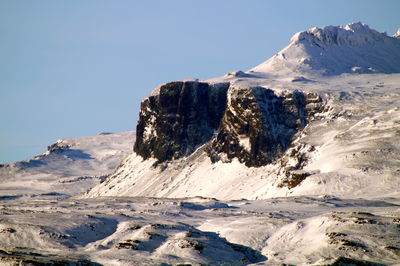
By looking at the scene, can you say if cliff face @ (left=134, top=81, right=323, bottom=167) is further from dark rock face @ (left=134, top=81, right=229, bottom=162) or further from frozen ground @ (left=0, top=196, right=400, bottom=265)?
frozen ground @ (left=0, top=196, right=400, bottom=265)

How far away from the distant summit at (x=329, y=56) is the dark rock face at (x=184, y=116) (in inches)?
1008

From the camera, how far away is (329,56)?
18175cm

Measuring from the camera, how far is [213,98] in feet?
508

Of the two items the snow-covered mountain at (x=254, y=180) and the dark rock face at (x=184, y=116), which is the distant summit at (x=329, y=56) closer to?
the snow-covered mountain at (x=254, y=180)

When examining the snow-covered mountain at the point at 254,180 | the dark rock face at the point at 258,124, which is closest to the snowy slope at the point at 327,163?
the snow-covered mountain at the point at 254,180

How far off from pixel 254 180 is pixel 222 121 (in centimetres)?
2540

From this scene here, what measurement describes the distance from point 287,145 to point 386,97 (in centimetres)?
2703

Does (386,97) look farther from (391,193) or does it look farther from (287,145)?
(391,193)

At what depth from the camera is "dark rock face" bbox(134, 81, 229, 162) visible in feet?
503

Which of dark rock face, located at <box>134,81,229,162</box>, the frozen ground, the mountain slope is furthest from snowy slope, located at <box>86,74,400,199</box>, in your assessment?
the frozen ground

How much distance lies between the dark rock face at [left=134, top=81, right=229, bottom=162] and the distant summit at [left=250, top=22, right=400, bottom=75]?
25592 mm

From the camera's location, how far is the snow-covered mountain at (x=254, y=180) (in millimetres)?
53375

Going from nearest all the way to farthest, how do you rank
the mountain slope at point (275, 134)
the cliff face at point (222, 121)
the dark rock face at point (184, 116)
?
the mountain slope at point (275, 134) < the cliff face at point (222, 121) < the dark rock face at point (184, 116)

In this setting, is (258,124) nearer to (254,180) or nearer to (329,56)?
(254,180)
